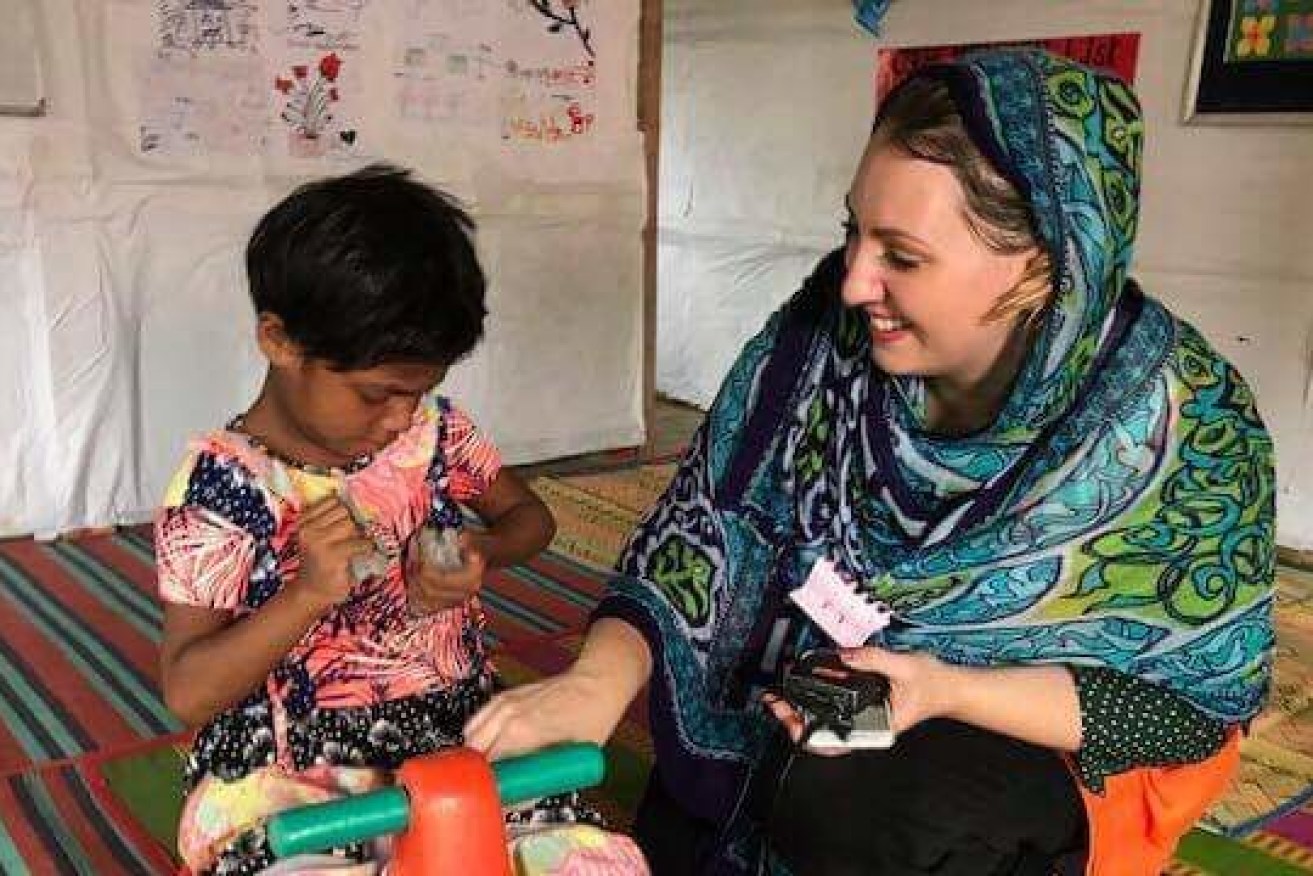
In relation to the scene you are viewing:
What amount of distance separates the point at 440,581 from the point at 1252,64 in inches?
93.3

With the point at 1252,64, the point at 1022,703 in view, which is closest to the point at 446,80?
the point at 1252,64

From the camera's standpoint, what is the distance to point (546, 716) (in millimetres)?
909

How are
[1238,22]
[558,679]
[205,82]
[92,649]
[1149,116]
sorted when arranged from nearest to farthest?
[558,679], [92,649], [205,82], [1238,22], [1149,116]

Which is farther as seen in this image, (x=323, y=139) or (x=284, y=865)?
(x=323, y=139)

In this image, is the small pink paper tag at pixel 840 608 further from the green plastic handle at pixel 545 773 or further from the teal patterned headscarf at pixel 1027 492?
the green plastic handle at pixel 545 773

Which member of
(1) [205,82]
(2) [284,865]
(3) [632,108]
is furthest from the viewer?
(3) [632,108]

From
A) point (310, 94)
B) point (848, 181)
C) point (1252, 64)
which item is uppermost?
point (1252, 64)

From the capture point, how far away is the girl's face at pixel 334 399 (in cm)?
92

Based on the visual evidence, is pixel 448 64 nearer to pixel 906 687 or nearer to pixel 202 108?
pixel 202 108

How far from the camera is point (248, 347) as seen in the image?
2.57 meters

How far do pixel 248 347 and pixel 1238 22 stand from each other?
2.30 metres

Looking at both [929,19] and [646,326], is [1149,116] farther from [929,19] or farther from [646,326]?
[646,326]

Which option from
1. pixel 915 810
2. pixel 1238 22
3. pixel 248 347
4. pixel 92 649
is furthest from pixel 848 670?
pixel 1238 22

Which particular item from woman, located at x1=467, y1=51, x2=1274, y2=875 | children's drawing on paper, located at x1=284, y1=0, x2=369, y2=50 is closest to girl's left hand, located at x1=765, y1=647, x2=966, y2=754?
woman, located at x1=467, y1=51, x2=1274, y2=875
